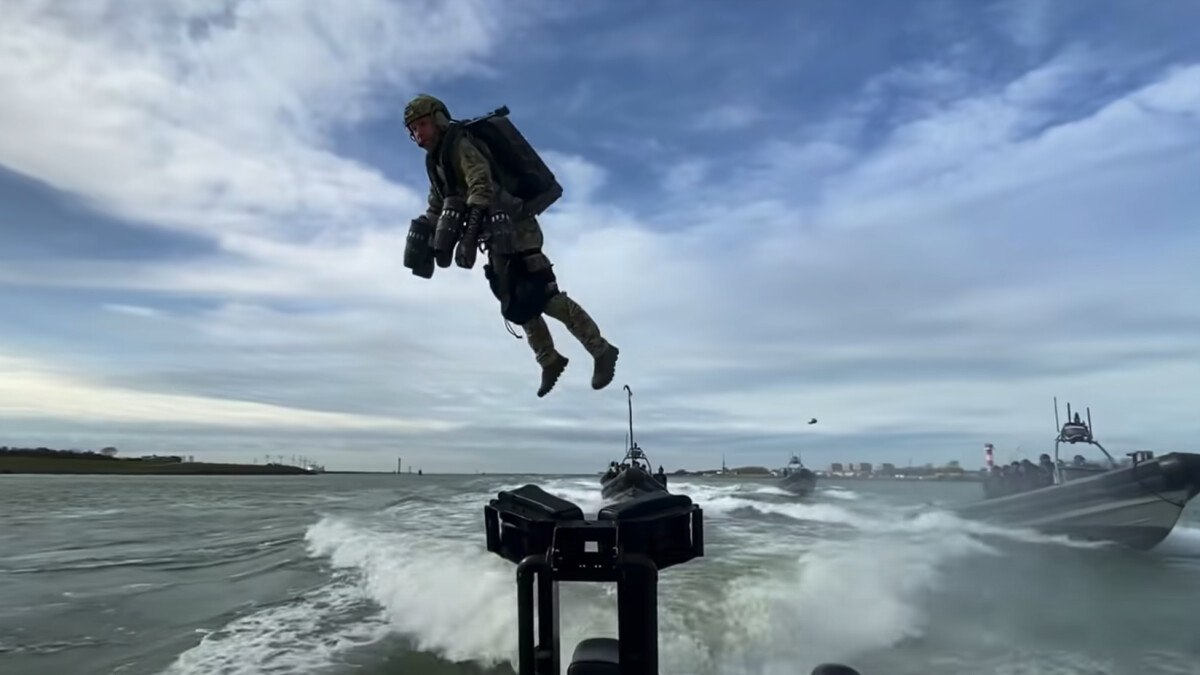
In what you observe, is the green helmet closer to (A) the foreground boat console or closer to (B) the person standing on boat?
(B) the person standing on boat

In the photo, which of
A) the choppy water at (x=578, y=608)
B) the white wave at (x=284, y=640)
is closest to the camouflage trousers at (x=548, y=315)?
the choppy water at (x=578, y=608)

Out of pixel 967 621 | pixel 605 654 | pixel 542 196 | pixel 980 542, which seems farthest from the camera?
pixel 980 542

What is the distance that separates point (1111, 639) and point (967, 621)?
2039 mm

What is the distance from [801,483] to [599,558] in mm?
58606

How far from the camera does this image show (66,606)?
12898 millimetres

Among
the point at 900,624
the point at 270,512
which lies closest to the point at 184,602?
the point at 900,624

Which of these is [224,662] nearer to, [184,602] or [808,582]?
[184,602]

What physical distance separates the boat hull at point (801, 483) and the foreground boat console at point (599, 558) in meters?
57.1

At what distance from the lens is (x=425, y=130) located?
3.54 meters

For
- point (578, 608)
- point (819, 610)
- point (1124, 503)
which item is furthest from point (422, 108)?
point (1124, 503)

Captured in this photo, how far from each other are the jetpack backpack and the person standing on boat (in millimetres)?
34

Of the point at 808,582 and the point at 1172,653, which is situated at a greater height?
the point at 808,582

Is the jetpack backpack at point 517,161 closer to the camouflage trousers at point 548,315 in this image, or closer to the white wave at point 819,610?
the camouflage trousers at point 548,315

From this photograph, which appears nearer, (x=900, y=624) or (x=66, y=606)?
(x=900, y=624)
